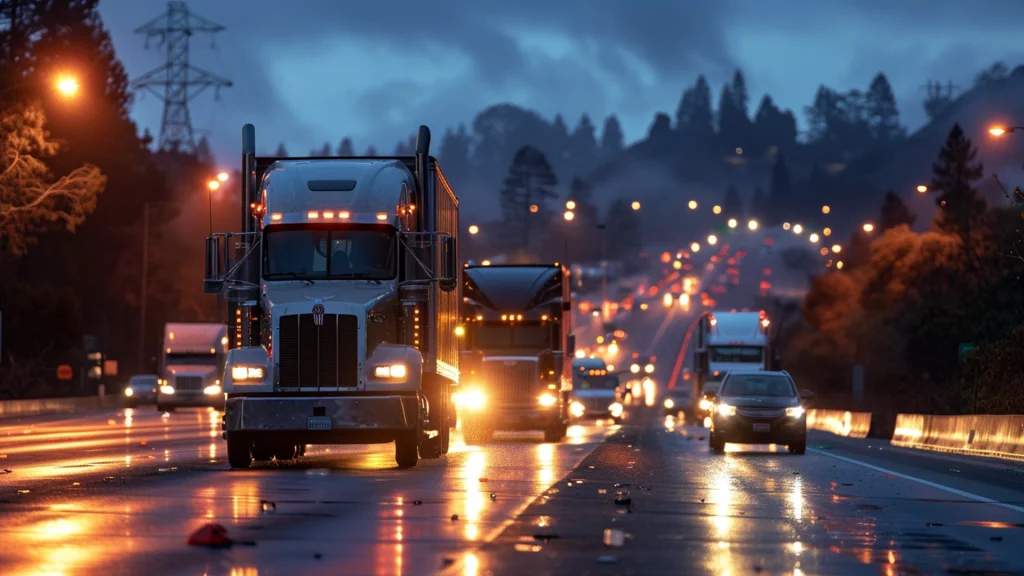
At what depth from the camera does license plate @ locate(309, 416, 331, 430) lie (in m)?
23.2

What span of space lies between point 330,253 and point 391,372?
217cm

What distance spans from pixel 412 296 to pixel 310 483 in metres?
4.85

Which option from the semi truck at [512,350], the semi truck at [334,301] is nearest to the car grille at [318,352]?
the semi truck at [334,301]

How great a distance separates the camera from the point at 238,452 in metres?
23.6

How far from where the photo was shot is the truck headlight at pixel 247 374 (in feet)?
76.9

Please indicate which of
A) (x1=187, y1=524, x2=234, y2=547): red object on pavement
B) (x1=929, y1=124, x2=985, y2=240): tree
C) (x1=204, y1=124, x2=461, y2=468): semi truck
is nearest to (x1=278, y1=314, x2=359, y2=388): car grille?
(x1=204, y1=124, x2=461, y2=468): semi truck

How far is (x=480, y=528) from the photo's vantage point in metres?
14.3

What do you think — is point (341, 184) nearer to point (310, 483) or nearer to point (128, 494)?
point (310, 483)

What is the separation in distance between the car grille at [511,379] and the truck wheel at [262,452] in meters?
13.9

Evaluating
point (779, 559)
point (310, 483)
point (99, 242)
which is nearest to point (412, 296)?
point (310, 483)

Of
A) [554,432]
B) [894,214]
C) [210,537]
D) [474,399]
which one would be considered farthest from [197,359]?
[894,214]

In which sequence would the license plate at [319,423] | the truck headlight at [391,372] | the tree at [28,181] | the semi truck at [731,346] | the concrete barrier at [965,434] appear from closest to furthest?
the license plate at [319,423]
the truck headlight at [391,372]
the concrete barrier at [965,434]
the semi truck at [731,346]
the tree at [28,181]

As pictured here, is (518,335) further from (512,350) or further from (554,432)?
(554,432)

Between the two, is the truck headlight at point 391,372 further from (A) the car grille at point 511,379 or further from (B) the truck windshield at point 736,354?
(B) the truck windshield at point 736,354
